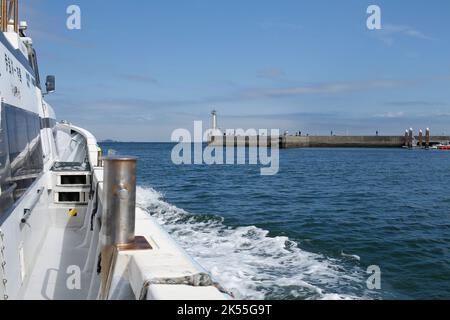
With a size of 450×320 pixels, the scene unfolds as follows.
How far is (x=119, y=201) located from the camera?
369 cm

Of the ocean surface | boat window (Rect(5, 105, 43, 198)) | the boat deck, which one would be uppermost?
boat window (Rect(5, 105, 43, 198))

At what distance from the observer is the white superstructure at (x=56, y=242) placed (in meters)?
2.90

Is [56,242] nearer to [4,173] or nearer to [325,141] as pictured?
[4,173]

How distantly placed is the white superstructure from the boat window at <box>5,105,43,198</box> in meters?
0.01

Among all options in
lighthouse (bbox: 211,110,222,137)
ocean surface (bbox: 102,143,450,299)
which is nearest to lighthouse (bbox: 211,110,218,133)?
lighthouse (bbox: 211,110,222,137)

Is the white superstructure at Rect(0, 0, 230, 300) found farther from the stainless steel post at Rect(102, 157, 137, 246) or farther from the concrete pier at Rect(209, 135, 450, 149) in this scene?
the concrete pier at Rect(209, 135, 450, 149)

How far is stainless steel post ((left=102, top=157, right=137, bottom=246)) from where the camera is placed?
144 inches

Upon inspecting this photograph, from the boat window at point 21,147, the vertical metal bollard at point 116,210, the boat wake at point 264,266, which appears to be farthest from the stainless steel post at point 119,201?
the boat wake at point 264,266

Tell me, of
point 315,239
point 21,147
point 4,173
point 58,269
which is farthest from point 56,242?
point 315,239

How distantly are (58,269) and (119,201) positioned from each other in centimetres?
281

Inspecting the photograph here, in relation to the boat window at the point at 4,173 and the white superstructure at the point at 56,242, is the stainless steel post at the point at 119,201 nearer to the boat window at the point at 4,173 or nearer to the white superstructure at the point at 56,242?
the white superstructure at the point at 56,242

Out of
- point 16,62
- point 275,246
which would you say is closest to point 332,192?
point 275,246

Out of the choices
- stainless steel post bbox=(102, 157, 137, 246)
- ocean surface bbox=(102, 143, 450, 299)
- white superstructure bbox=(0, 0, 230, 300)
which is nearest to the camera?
white superstructure bbox=(0, 0, 230, 300)

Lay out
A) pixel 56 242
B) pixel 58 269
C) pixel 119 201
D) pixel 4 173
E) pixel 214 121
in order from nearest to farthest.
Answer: pixel 119 201 → pixel 4 173 → pixel 58 269 → pixel 56 242 → pixel 214 121
